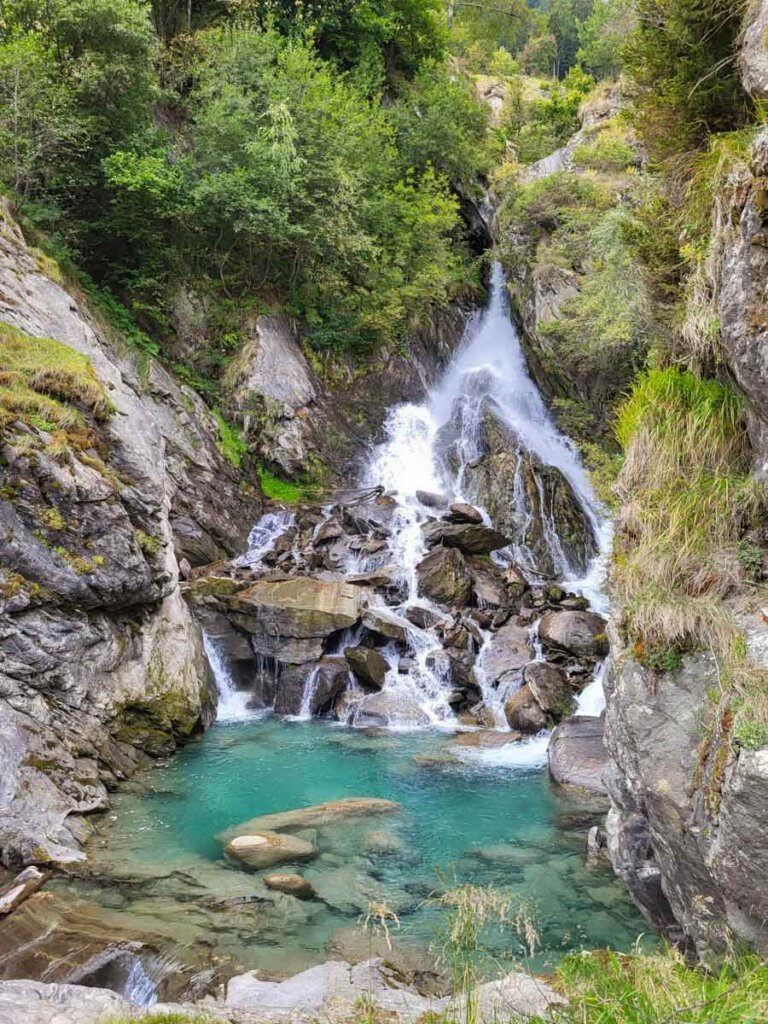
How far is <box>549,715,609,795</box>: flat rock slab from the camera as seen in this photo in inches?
366

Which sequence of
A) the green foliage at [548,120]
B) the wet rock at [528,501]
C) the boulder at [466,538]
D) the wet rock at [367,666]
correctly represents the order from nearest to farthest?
the wet rock at [367,666], the boulder at [466,538], the wet rock at [528,501], the green foliage at [548,120]

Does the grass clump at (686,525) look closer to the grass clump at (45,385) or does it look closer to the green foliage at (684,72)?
the green foliage at (684,72)

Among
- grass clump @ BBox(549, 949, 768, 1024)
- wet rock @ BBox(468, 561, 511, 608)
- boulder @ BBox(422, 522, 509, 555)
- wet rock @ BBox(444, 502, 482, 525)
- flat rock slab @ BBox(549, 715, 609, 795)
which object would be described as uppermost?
wet rock @ BBox(444, 502, 482, 525)

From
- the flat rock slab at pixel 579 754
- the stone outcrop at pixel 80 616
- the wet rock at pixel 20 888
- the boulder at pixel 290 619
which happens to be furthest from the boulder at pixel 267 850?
the boulder at pixel 290 619

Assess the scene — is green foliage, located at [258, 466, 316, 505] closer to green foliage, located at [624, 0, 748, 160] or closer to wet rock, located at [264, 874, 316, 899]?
wet rock, located at [264, 874, 316, 899]

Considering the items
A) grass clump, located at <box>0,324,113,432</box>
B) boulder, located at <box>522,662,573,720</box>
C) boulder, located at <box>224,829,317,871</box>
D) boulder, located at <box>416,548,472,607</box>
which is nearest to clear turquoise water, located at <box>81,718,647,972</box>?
boulder, located at <box>224,829,317,871</box>

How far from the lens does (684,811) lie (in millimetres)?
4414

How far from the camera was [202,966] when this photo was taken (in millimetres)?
5340

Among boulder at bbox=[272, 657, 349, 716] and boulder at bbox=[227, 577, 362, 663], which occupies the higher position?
boulder at bbox=[227, 577, 362, 663]

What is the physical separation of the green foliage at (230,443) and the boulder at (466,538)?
5578 mm

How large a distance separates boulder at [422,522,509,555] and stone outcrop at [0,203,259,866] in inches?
249

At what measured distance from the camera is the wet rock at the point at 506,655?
1265 centimetres

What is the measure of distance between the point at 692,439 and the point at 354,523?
11.6 metres

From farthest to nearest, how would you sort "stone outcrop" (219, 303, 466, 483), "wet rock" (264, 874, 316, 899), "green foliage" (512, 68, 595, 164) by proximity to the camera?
"green foliage" (512, 68, 595, 164)
"stone outcrop" (219, 303, 466, 483)
"wet rock" (264, 874, 316, 899)
